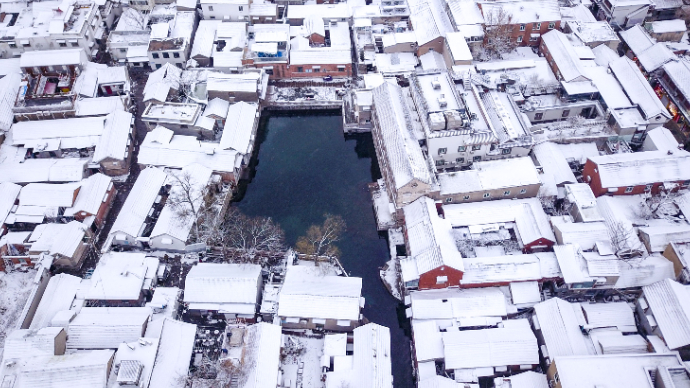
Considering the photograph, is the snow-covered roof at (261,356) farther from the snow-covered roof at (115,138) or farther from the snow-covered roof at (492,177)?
the snow-covered roof at (115,138)

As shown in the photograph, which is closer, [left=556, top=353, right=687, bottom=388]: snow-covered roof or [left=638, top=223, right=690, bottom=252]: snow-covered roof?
[left=556, top=353, right=687, bottom=388]: snow-covered roof

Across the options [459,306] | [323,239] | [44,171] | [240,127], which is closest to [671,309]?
[459,306]

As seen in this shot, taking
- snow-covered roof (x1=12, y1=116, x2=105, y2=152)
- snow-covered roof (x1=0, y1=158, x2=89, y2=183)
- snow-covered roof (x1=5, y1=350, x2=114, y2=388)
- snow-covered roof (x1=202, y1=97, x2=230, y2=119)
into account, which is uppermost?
snow-covered roof (x1=202, y1=97, x2=230, y2=119)

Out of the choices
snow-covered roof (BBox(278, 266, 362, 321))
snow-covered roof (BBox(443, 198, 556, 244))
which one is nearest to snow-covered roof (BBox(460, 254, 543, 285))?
snow-covered roof (BBox(443, 198, 556, 244))

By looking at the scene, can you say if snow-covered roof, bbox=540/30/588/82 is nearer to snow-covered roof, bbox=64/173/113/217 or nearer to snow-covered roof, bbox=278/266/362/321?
snow-covered roof, bbox=278/266/362/321

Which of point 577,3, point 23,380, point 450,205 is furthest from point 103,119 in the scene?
point 577,3

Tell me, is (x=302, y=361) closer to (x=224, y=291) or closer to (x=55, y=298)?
(x=224, y=291)
